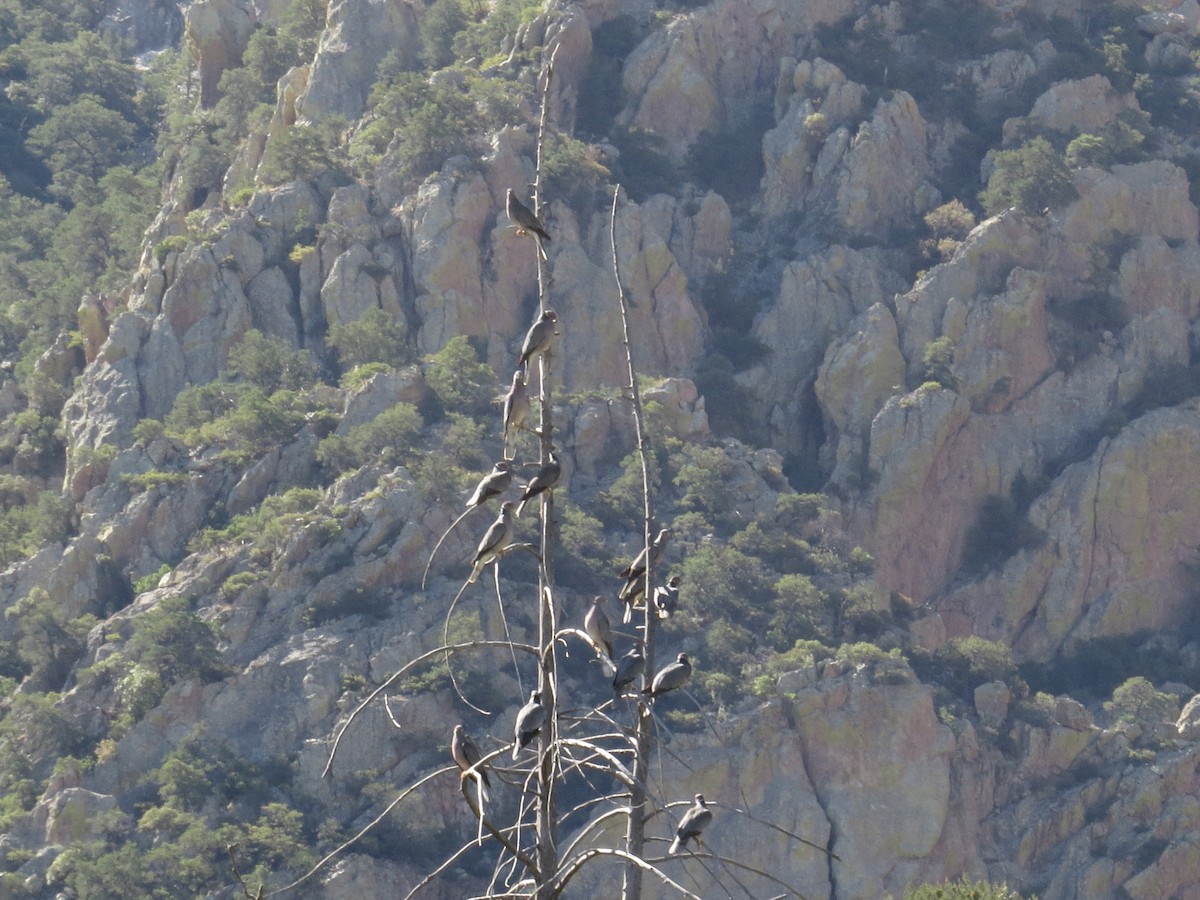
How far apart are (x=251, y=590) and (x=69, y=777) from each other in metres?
4.93

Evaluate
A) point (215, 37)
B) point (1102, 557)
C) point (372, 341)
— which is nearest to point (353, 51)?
point (215, 37)

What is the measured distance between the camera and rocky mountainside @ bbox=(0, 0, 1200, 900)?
32.3m

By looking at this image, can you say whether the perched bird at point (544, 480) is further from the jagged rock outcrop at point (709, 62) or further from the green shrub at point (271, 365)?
the jagged rock outcrop at point (709, 62)

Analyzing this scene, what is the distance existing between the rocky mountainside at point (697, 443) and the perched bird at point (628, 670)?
68.8 feet

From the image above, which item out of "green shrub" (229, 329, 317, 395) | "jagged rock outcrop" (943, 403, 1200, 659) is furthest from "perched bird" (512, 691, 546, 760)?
"jagged rock outcrop" (943, 403, 1200, 659)

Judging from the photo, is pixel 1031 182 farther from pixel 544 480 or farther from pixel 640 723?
pixel 544 480

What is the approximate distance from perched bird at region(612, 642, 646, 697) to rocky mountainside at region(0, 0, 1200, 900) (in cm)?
2096

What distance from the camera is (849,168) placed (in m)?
45.6

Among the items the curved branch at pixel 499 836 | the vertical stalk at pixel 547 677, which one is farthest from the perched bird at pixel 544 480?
the curved branch at pixel 499 836

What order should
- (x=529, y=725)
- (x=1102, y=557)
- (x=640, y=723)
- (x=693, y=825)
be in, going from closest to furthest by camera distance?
(x=529, y=725) < (x=640, y=723) < (x=693, y=825) < (x=1102, y=557)

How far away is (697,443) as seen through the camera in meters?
39.4

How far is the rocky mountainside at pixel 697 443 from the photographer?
32312 mm

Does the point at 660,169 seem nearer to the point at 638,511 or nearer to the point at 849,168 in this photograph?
the point at 849,168

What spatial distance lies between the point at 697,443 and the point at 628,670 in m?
29.9
